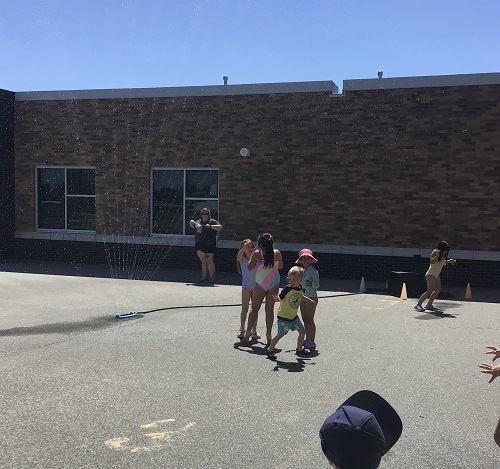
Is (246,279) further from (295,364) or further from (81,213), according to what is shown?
(81,213)

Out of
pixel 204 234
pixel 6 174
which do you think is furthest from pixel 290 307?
pixel 6 174

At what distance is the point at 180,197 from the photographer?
634 inches

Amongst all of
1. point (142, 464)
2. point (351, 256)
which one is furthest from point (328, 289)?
point (142, 464)

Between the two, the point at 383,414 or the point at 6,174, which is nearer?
the point at 383,414

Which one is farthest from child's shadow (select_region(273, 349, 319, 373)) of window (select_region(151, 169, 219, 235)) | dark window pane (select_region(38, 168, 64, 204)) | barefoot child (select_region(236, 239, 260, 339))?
dark window pane (select_region(38, 168, 64, 204))

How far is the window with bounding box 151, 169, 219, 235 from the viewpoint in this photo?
15844 mm

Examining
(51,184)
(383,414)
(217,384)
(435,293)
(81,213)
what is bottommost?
(217,384)

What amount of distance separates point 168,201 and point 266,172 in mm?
3202

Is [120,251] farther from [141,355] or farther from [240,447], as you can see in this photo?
[240,447]

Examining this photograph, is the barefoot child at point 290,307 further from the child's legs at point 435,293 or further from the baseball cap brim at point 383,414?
the baseball cap brim at point 383,414

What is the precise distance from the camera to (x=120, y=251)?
53.8 ft

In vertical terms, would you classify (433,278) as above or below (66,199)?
below

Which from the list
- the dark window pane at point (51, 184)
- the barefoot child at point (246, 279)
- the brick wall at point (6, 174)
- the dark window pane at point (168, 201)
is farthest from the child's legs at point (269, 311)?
the brick wall at point (6, 174)

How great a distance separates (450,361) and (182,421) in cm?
376
